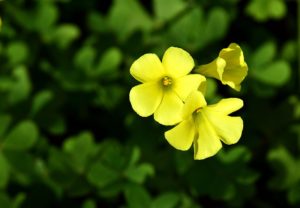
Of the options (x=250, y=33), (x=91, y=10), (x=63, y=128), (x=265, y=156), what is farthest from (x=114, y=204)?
(x=250, y=33)

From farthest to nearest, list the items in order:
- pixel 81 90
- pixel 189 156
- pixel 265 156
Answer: pixel 265 156, pixel 81 90, pixel 189 156

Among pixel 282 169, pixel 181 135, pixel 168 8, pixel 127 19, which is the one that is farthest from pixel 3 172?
pixel 282 169

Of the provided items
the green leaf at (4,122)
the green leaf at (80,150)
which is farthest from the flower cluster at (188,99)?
the green leaf at (4,122)

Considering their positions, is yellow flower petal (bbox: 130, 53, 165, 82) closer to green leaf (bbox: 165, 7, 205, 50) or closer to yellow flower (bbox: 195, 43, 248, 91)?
yellow flower (bbox: 195, 43, 248, 91)

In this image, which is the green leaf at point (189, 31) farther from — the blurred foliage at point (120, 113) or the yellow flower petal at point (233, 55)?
the yellow flower petal at point (233, 55)

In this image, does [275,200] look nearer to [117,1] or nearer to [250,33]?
[250,33]

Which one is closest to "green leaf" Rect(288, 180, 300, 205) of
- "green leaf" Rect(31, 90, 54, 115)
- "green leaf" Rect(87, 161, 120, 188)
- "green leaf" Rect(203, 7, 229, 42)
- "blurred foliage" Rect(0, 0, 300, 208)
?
"blurred foliage" Rect(0, 0, 300, 208)

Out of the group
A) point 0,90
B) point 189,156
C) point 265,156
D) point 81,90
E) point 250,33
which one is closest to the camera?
point 189,156
